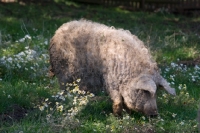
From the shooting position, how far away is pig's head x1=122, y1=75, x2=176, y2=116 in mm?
6643

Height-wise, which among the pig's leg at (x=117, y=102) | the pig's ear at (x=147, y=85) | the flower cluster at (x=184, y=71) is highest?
the pig's ear at (x=147, y=85)

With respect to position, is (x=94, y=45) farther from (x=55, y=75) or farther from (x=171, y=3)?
(x=171, y=3)

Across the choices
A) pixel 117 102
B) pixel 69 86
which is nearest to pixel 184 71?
pixel 69 86

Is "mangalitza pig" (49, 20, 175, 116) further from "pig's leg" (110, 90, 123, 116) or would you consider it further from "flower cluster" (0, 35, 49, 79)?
"flower cluster" (0, 35, 49, 79)

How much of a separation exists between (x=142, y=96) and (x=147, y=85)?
15 cm

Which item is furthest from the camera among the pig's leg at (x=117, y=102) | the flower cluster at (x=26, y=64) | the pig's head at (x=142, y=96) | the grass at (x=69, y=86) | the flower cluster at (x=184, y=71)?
the flower cluster at (x=184, y=71)

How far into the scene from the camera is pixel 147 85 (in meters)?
6.64

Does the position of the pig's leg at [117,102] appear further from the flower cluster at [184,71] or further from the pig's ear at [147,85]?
the flower cluster at [184,71]

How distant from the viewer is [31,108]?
23.6 feet

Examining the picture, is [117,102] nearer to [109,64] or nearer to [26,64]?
[109,64]

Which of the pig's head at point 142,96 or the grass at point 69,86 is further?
the pig's head at point 142,96

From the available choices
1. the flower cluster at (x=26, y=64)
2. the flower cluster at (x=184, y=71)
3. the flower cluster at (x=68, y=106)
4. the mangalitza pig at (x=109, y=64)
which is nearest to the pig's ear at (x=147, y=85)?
the mangalitza pig at (x=109, y=64)

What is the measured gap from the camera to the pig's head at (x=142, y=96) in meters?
6.64

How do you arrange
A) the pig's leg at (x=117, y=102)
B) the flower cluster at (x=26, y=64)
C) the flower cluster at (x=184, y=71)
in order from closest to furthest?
the pig's leg at (x=117, y=102) → the flower cluster at (x=26, y=64) → the flower cluster at (x=184, y=71)
